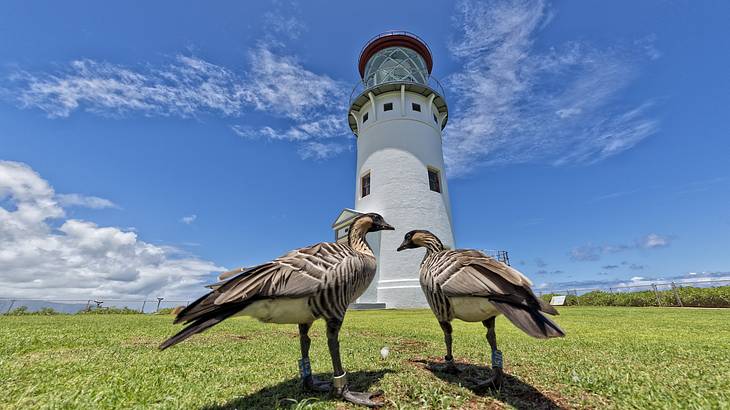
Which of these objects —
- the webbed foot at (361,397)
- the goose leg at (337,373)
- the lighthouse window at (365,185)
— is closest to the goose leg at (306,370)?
the goose leg at (337,373)

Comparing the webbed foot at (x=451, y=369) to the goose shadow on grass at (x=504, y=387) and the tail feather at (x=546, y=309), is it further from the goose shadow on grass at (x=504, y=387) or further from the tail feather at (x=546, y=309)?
the tail feather at (x=546, y=309)

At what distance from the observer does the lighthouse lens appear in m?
28.8

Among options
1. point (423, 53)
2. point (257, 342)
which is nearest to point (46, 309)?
point (257, 342)

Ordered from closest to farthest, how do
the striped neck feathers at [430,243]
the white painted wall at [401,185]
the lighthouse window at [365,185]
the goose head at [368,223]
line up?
the goose head at [368,223]
the striped neck feathers at [430,243]
the white painted wall at [401,185]
the lighthouse window at [365,185]

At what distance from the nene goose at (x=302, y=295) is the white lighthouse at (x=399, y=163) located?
1735 centimetres

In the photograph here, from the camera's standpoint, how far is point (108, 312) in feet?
74.5

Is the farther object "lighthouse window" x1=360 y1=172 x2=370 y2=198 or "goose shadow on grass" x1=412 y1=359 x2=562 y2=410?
"lighthouse window" x1=360 y1=172 x2=370 y2=198

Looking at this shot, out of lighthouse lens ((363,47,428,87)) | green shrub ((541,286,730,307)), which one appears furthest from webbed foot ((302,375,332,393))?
lighthouse lens ((363,47,428,87))

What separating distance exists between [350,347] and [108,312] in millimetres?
24808

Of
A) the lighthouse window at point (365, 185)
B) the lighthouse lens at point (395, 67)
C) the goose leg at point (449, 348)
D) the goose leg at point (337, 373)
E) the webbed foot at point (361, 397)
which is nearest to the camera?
the webbed foot at point (361, 397)

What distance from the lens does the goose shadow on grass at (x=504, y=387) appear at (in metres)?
3.18

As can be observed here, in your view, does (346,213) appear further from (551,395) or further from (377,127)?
(551,395)

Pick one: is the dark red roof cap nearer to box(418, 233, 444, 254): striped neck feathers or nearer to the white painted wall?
the white painted wall

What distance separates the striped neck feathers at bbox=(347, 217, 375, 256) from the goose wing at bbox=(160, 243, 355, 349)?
1.42 feet
